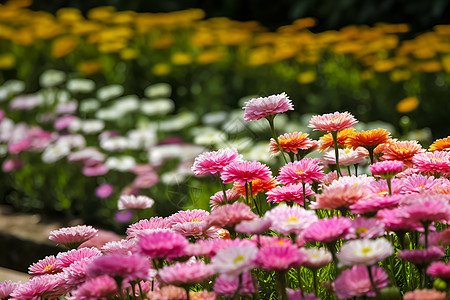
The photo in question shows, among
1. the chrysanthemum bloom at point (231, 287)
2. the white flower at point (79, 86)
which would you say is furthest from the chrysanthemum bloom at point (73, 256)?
the white flower at point (79, 86)

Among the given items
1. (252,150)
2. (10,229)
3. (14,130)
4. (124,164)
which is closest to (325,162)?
(252,150)

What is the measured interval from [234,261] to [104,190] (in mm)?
2644

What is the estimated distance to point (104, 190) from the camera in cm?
334

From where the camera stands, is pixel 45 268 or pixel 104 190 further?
pixel 104 190

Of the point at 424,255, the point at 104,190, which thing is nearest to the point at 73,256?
the point at 424,255

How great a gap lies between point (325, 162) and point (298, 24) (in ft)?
13.7

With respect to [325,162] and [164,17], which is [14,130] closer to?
[164,17]

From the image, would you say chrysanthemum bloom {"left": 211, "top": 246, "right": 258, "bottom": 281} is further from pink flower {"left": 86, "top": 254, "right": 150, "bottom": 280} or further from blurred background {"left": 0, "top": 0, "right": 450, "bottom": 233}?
blurred background {"left": 0, "top": 0, "right": 450, "bottom": 233}

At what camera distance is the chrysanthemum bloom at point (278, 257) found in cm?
78

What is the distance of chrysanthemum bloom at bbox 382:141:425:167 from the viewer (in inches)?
49.5

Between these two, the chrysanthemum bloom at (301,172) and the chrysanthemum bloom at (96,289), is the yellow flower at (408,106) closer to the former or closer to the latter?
the chrysanthemum bloom at (301,172)

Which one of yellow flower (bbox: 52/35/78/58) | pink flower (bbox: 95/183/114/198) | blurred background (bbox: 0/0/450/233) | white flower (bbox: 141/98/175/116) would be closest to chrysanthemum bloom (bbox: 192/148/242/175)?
blurred background (bbox: 0/0/450/233)

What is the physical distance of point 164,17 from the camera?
5629mm

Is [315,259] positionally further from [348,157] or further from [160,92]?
[160,92]
